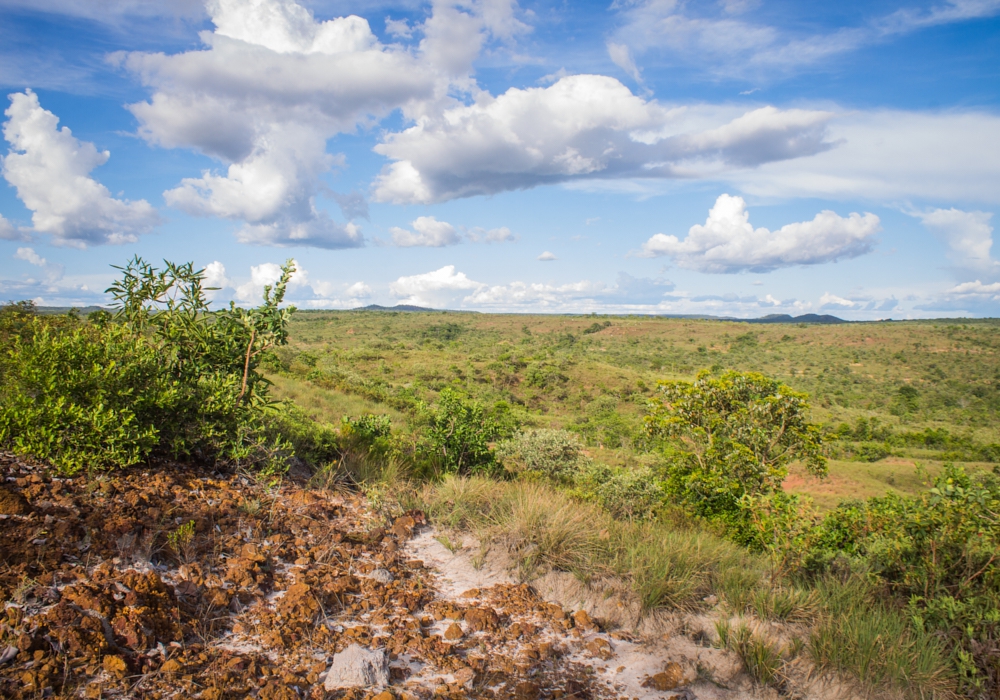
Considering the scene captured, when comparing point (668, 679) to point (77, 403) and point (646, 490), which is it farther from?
point (646, 490)

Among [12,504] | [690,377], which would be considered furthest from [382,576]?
[690,377]

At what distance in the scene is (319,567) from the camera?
4047 mm

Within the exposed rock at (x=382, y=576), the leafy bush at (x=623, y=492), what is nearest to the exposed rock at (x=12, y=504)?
the exposed rock at (x=382, y=576)

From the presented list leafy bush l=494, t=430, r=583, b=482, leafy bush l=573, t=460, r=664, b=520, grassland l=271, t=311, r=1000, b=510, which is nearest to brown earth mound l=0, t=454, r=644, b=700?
leafy bush l=573, t=460, r=664, b=520

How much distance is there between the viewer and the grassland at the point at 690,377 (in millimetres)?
21453

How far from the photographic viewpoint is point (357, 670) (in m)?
3.00

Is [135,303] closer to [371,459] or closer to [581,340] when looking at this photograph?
[371,459]

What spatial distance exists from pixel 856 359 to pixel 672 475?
6170 cm

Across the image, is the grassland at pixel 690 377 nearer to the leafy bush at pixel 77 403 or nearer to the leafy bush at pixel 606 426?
the leafy bush at pixel 606 426

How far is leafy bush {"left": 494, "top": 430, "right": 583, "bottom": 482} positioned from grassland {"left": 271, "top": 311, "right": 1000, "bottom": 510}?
344cm

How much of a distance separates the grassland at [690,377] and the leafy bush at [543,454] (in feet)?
11.3

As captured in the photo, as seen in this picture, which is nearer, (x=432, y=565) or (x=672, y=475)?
(x=432, y=565)

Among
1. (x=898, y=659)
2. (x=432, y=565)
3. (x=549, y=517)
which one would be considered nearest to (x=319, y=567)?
(x=432, y=565)

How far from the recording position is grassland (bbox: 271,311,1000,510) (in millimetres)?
21453
